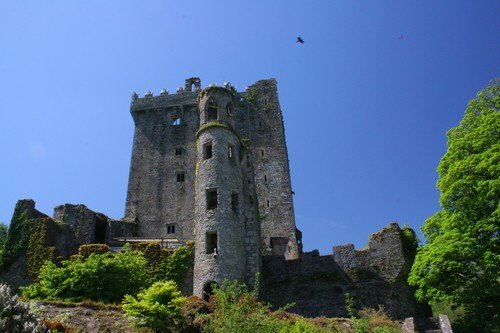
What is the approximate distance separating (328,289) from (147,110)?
3286 centimetres

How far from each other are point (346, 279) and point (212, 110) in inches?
542

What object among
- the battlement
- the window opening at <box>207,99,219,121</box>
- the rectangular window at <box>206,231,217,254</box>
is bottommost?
the rectangular window at <box>206,231,217,254</box>

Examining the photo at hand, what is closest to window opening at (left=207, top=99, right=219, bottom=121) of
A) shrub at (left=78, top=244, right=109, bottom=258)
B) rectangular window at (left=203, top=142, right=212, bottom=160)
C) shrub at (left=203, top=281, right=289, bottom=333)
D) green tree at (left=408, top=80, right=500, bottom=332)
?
rectangular window at (left=203, top=142, right=212, bottom=160)

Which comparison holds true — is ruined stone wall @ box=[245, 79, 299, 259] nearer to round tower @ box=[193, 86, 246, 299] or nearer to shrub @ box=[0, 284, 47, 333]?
round tower @ box=[193, 86, 246, 299]

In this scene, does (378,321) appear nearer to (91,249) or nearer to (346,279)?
(346,279)

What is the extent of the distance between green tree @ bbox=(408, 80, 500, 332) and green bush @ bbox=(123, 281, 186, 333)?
11018 millimetres

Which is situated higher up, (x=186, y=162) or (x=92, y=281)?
(x=186, y=162)

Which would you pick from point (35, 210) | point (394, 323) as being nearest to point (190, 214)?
point (35, 210)

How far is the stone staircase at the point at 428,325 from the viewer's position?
69.8ft

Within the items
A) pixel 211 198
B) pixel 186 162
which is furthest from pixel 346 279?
pixel 186 162

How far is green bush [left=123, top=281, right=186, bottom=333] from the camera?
1684 cm

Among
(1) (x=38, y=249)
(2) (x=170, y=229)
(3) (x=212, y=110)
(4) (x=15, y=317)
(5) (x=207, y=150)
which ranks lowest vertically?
(4) (x=15, y=317)

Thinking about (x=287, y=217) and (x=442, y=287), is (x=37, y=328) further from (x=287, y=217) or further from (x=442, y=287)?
(x=287, y=217)

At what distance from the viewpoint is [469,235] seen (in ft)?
69.6
